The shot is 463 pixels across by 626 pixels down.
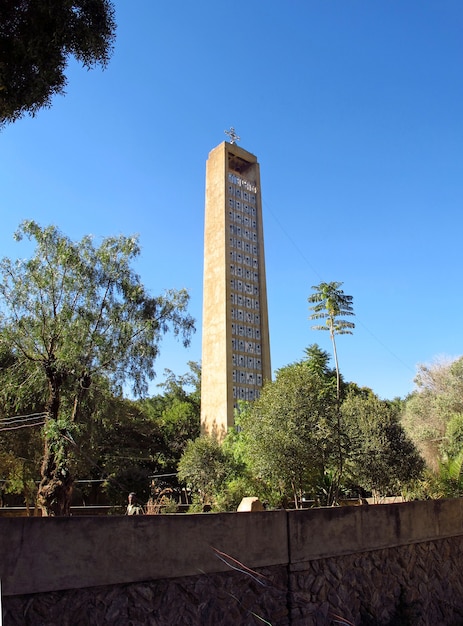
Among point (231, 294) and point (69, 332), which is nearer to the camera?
point (69, 332)

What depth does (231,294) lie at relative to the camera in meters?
42.4

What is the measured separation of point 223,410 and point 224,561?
106ft

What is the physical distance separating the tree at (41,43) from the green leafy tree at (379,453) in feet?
64.2

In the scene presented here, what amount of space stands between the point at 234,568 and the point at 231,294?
3654 centimetres

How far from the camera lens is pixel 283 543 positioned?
6.83 meters

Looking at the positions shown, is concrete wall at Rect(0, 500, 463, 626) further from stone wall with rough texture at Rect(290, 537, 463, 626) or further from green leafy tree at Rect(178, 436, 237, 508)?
green leafy tree at Rect(178, 436, 237, 508)

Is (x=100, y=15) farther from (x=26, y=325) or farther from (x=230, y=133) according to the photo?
(x=230, y=133)

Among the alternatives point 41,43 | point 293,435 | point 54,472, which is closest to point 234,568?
point 41,43

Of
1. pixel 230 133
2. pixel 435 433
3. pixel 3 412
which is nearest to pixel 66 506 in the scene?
pixel 3 412

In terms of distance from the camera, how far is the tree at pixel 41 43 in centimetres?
762

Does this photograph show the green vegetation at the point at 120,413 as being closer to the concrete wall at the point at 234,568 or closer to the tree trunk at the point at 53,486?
the tree trunk at the point at 53,486

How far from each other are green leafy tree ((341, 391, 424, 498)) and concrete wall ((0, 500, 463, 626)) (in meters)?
13.0

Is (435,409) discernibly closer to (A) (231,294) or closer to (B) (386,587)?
(A) (231,294)

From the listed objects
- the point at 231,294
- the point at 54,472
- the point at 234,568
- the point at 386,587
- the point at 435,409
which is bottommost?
the point at 386,587
